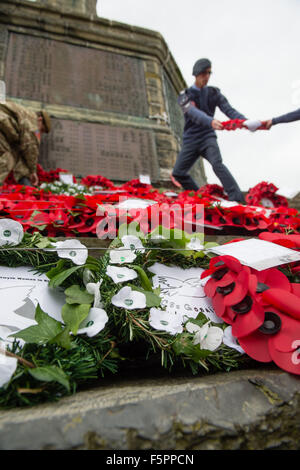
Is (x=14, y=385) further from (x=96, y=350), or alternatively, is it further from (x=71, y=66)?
(x=71, y=66)

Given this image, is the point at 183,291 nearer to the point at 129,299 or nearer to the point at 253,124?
the point at 129,299

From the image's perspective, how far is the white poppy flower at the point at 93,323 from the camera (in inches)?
24.0

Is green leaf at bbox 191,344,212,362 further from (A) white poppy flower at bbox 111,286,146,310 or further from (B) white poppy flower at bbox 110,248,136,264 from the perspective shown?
(B) white poppy flower at bbox 110,248,136,264

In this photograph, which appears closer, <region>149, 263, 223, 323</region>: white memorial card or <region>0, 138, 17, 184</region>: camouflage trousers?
<region>149, 263, 223, 323</region>: white memorial card

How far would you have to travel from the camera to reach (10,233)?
930 mm

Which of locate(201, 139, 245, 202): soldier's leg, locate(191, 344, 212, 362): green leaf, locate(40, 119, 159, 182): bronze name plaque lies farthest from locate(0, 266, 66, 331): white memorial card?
locate(40, 119, 159, 182): bronze name plaque

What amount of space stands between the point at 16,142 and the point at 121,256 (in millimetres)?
2830

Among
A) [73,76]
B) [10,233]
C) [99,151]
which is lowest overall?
[10,233]

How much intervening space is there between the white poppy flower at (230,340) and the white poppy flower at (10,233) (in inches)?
27.9

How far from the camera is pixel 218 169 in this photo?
3.46m

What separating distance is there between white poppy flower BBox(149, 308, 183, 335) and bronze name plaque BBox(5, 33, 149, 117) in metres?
5.29

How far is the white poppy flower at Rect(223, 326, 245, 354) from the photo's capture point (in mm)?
715

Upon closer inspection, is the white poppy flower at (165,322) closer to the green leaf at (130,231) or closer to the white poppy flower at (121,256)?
the white poppy flower at (121,256)

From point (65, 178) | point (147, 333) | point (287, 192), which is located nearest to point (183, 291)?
point (147, 333)
